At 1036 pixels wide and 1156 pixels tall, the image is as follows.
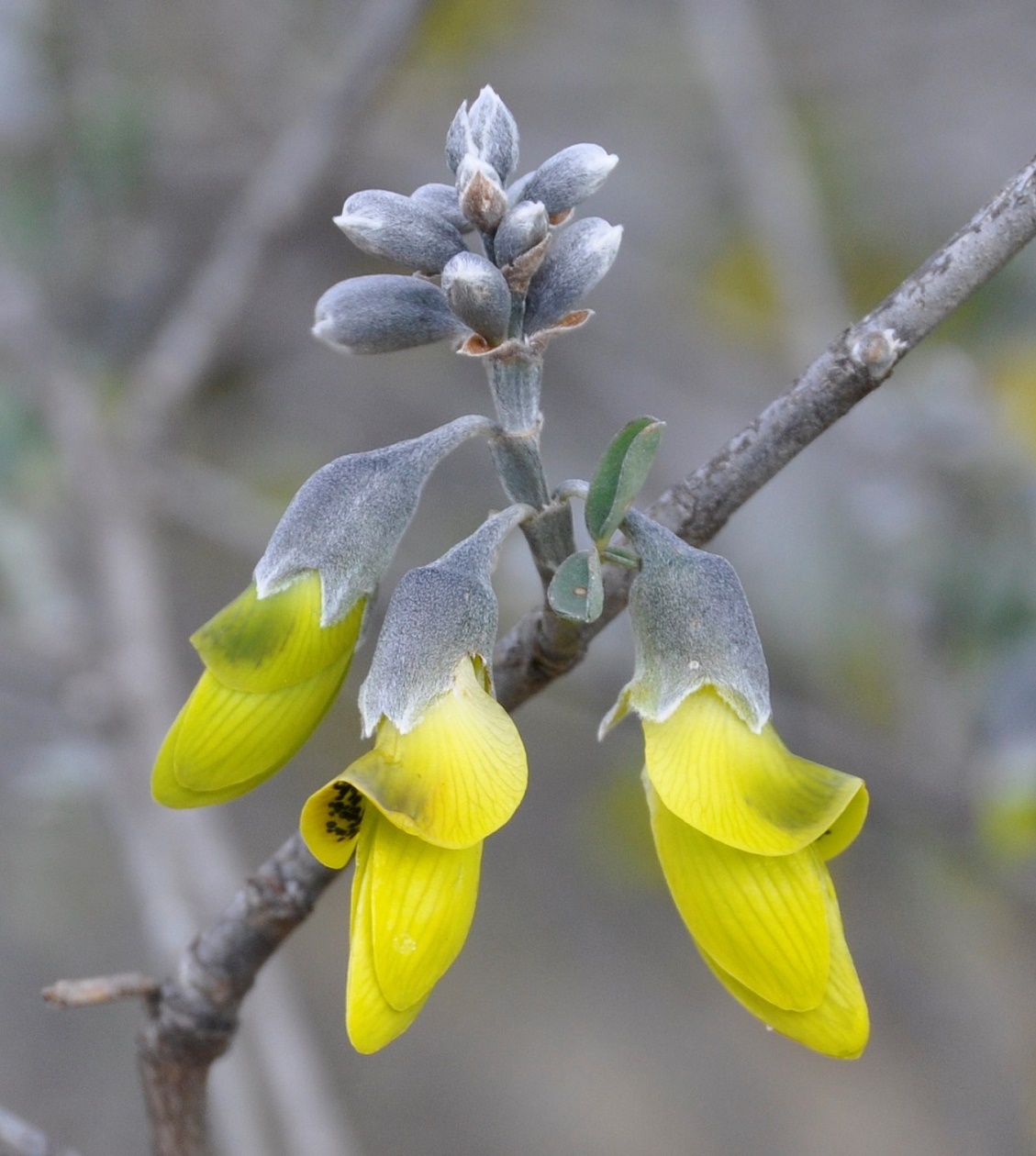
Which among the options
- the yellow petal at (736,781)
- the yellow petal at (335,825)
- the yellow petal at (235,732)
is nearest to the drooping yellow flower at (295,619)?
the yellow petal at (235,732)

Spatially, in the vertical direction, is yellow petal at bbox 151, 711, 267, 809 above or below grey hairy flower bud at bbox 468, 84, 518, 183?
below

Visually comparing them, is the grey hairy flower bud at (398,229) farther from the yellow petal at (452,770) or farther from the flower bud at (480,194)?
the yellow petal at (452,770)

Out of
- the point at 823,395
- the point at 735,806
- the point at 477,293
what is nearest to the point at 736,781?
the point at 735,806

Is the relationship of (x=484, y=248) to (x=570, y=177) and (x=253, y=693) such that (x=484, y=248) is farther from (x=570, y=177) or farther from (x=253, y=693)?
(x=253, y=693)

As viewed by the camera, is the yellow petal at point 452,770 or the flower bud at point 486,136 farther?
the flower bud at point 486,136

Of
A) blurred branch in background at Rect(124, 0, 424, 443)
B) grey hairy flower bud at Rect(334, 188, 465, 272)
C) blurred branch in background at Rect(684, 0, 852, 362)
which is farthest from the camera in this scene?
blurred branch in background at Rect(684, 0, 852, 362)

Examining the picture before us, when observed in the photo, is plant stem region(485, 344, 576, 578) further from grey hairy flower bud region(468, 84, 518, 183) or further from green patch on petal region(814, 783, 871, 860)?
green patch on petal region(814, 783, 871, 860)

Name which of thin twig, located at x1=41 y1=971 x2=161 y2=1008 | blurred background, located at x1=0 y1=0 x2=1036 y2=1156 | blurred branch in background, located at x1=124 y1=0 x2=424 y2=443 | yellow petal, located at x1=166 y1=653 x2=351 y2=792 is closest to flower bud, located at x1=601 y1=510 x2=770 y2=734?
yellow petal, located at x1=166 y1=653 x2=351 y2=792
